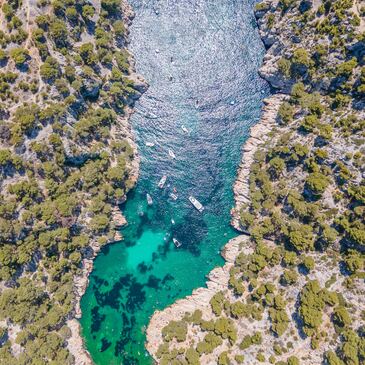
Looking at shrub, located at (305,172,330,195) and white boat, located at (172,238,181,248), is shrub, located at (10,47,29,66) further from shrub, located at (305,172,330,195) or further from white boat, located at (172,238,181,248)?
shrub, located at (305,172,330,195)

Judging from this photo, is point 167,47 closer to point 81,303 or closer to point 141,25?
point 141,25

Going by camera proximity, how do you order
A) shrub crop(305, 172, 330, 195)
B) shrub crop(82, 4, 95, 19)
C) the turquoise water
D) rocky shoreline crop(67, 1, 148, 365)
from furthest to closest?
the turquoise water
rocky shoreline crop(67, 1, 148, 365)
shrub crop(82, 4, 95, 19)
shrub crop(305, 172, 330, 195)

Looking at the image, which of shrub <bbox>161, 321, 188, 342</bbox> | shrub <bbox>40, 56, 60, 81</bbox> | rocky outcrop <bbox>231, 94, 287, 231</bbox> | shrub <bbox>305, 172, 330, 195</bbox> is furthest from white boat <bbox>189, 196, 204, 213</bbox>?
shrub <bbox>40, 56, 60, 81</bbox>

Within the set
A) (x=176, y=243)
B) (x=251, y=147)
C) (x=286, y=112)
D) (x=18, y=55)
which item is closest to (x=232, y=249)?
(x=176, y=243)

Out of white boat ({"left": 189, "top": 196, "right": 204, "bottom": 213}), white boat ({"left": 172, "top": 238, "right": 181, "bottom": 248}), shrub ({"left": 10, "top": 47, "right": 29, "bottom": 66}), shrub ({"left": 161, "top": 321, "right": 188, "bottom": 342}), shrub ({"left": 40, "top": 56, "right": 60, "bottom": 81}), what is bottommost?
shrub ({"left": 161, "top": 321, "right": 188, "bottom": 342})

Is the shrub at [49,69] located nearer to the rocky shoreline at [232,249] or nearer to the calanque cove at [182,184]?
the calanque cove at [182,184]

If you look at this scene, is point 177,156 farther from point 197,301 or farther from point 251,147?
point 197,301

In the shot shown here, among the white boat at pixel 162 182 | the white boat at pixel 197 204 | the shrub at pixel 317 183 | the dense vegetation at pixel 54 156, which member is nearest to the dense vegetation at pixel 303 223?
the shrub at pixel 317 183
